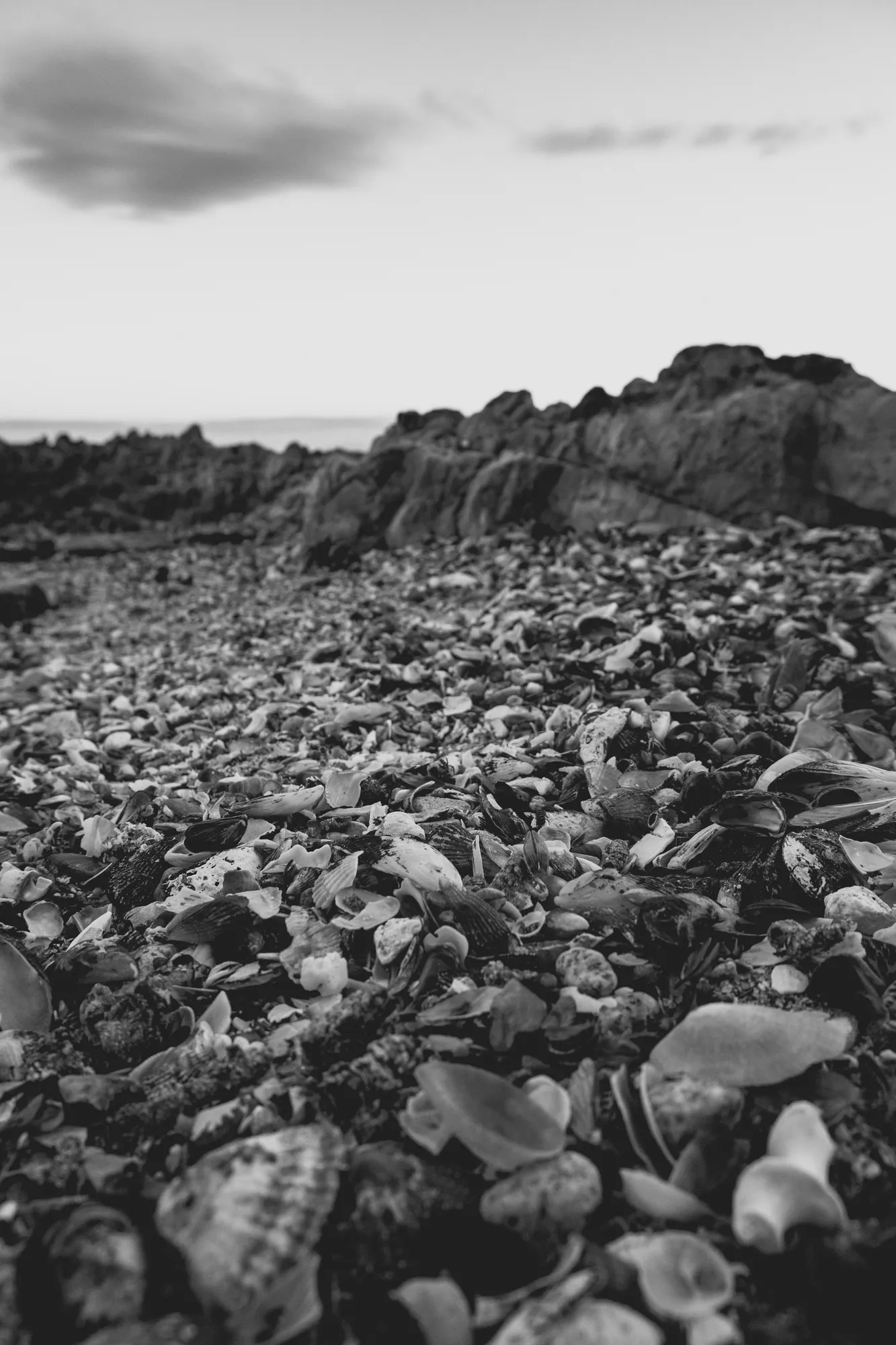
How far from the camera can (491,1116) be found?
1.65 meters

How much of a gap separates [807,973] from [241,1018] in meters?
1.50

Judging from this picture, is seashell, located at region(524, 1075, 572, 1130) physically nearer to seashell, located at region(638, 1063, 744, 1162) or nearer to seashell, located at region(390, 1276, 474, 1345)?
seashell, located at region(638, 1063, 744, 1162)

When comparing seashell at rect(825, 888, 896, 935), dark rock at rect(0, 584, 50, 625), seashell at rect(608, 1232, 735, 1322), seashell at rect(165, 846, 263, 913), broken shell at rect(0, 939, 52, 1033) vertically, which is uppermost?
seashell at rect(825, 888, 896, 935)

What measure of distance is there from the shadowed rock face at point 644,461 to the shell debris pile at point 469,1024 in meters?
7.01

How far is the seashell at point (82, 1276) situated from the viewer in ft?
4.24

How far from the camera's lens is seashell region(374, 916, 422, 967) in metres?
2.29

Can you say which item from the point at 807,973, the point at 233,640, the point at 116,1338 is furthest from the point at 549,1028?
the point at 233,640

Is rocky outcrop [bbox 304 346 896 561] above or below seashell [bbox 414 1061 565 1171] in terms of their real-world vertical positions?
above

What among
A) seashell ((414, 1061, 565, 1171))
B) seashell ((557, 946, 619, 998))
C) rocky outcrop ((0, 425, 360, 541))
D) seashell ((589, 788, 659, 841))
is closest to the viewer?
seashell ((414, 1061, 565, 1171))

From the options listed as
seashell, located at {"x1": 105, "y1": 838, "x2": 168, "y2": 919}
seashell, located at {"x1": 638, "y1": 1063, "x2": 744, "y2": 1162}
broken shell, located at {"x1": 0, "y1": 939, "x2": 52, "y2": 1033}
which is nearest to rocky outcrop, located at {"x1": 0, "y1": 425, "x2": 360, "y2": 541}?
seashell, located at {"x1": 105, "y1": 838, "x2": 168, "y2": 919}

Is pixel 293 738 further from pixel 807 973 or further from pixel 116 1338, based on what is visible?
pixel 116 1338

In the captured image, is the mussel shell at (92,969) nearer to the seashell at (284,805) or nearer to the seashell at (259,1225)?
the seashell at (259,1225)

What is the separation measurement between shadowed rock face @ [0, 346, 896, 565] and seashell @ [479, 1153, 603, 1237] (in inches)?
409

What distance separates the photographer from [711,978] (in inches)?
85.2
